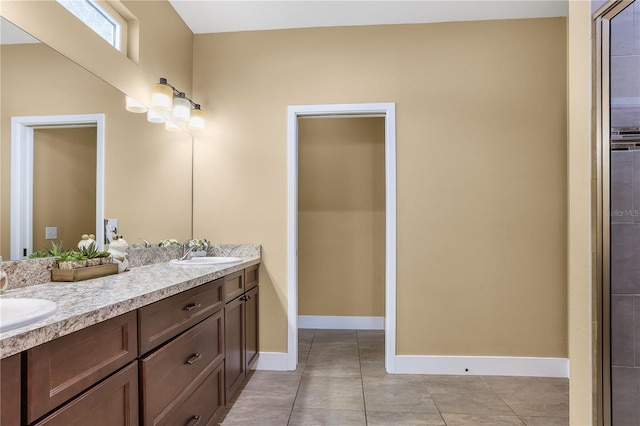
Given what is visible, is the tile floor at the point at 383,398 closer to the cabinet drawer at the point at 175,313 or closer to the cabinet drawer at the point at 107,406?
the cabinet drawer at the point at 175,313

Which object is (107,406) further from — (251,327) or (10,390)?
(251,327)

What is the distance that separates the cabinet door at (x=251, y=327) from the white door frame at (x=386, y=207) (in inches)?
10.0

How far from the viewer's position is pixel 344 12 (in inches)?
98.3

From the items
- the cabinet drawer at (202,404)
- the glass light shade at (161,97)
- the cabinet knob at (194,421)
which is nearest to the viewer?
the cabinet drawer at (202,404)

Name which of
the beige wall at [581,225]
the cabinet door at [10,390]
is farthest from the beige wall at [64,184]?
the beige wall at [581,225]

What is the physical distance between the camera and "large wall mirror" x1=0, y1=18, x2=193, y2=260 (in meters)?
1.25

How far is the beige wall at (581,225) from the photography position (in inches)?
51.3

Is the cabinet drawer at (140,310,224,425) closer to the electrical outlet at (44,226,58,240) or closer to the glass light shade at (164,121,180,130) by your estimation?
the electrical outlet at (44,226,58,240)

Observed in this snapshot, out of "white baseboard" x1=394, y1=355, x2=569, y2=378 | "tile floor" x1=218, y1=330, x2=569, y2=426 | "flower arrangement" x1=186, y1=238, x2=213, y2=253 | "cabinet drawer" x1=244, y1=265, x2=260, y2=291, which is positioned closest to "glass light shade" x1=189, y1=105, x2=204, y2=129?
"flower arrangement" x1=186, y1=238, x2=213, y2=253

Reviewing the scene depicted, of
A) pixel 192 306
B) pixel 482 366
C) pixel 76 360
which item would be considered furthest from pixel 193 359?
pixel 482 366

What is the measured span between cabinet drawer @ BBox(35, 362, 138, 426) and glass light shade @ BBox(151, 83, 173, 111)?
1.73 meters

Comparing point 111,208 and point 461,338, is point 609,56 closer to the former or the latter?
point 461,338

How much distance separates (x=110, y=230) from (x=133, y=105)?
80cm

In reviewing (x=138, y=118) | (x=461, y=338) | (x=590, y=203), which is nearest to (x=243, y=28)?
(x=138, y=118)
